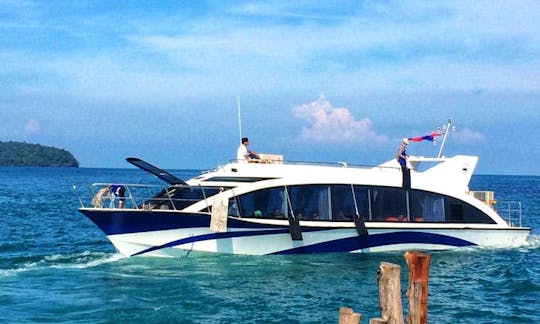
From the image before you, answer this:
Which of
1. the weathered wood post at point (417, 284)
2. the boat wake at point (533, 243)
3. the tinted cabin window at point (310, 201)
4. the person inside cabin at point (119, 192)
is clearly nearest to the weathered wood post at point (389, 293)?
the weathered wood post at point (417, 284)

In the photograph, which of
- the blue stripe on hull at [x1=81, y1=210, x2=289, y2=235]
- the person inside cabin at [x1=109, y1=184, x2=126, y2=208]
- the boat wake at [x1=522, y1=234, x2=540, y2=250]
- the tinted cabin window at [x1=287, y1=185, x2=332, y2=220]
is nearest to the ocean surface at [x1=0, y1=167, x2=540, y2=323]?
the blue stripe on hull at [x1=81, y1=210, x2=289, y2=235]

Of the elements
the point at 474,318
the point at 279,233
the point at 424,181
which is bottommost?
the point at 474,318

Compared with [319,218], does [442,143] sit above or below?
above

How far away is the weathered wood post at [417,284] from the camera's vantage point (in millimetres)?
9812

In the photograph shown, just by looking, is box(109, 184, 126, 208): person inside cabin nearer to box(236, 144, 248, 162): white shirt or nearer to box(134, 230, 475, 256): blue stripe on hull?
box(134, 230, 475, 256): blue stripe on hull

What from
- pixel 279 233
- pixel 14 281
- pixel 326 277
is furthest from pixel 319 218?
pixel 14 281

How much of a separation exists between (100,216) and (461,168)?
10.9 m

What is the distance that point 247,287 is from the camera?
52.0 ft

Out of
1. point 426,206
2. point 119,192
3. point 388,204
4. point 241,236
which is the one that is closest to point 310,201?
point 241,236

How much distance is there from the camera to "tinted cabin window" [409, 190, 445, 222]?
20391 mm

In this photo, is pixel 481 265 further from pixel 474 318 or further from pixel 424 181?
pixel 474 318

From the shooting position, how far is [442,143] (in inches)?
931

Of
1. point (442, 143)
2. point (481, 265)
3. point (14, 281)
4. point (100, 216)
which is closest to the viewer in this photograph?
point (14, 281)

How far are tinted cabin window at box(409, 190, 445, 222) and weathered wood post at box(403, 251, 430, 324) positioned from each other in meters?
10.6
